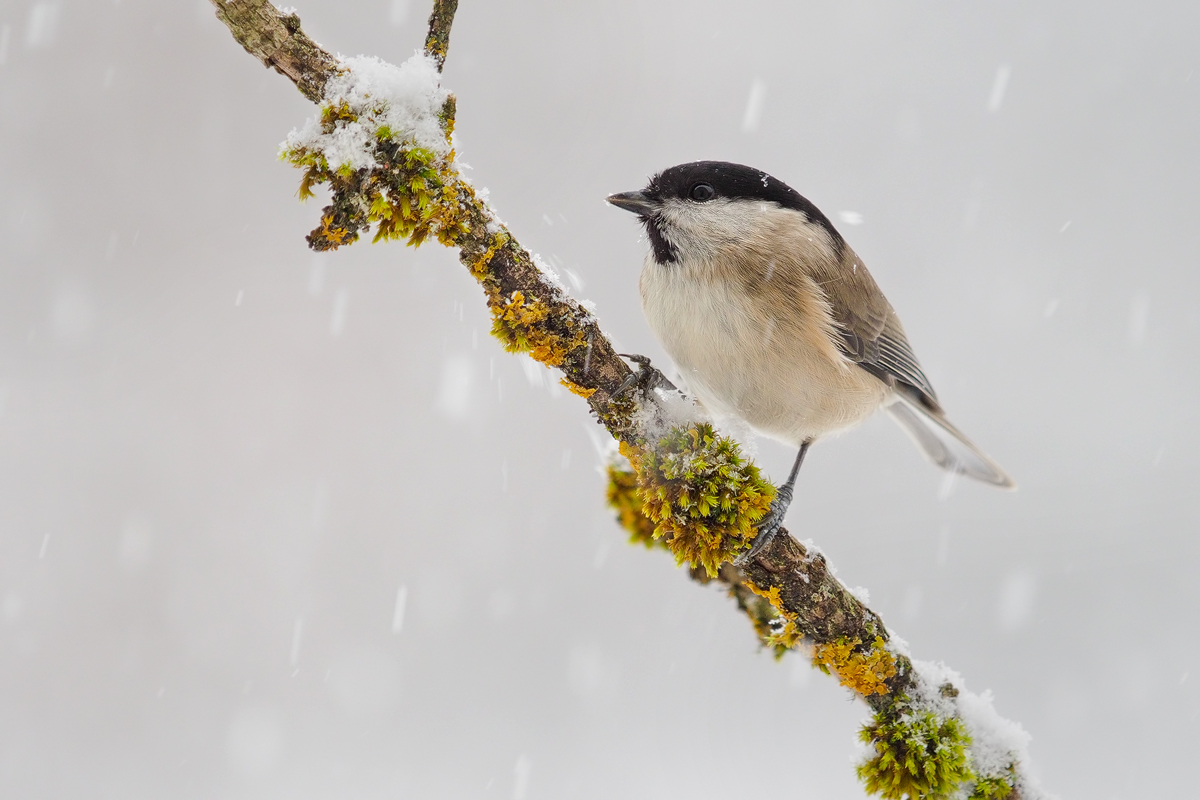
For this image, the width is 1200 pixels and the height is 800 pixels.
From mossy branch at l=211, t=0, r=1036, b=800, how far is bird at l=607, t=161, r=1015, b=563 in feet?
0.92

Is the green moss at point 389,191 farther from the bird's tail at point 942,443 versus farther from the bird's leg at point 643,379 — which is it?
the bird's tail at point 942,443

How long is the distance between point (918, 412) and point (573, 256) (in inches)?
97.3

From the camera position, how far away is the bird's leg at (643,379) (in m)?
1.86

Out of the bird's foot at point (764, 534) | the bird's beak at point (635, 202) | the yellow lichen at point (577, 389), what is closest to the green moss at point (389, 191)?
the yellow lichen at point (577, 389)

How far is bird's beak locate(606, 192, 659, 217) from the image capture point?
2.38 metres

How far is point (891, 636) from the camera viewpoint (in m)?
1.98

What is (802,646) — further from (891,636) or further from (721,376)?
(721,376)

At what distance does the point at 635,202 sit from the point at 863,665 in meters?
1.41

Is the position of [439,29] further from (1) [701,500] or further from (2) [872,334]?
(2) [872,334]

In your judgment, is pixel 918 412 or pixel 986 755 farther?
pixel 918 412

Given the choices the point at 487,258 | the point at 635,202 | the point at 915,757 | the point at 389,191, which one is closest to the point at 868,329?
the point at 635,202

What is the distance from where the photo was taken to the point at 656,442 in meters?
1.87

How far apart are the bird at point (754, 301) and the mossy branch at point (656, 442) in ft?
0.92

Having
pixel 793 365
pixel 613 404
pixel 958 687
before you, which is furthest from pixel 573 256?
pixel 958 687
